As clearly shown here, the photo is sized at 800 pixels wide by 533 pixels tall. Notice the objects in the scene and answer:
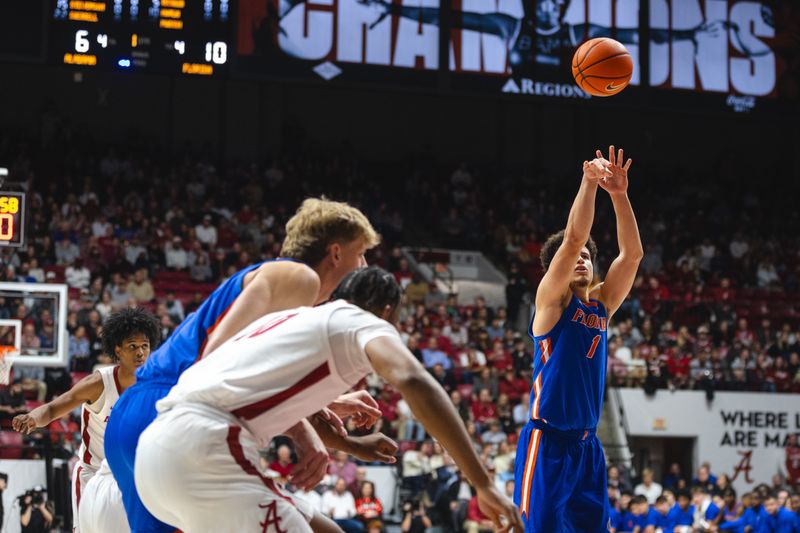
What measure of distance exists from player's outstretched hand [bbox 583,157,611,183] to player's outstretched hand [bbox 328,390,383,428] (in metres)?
2.18

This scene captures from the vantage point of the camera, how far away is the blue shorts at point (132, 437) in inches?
141

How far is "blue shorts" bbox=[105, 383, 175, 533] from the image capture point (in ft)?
11.8

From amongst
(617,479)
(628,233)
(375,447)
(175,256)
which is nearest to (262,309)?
(375,447)

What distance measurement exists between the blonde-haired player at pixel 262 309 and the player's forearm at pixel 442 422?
0.72 m

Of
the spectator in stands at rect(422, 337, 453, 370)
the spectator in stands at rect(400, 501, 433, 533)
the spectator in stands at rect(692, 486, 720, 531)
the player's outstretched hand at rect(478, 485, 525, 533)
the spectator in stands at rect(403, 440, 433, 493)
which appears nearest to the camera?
the player's outstretched hand at rect(478, 485, 525, 533)

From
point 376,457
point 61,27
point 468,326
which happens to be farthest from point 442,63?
point 376,457

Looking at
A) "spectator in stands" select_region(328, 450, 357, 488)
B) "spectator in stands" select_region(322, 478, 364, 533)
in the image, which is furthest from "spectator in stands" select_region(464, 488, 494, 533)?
"spectator in stands" select_region(328, 450, 357, 488)

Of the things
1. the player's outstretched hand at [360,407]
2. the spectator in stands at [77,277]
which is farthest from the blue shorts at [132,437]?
the spectator in stands at [77,277]

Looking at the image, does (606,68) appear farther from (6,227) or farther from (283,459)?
(283,459)

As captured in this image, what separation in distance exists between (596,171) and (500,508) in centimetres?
322

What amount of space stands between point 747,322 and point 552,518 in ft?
52.8

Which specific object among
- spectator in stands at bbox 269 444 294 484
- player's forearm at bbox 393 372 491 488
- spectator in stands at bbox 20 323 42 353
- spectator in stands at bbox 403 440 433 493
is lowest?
spectator in stands at bbox 403 440 433 493

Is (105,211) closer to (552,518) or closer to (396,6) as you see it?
(396,6)

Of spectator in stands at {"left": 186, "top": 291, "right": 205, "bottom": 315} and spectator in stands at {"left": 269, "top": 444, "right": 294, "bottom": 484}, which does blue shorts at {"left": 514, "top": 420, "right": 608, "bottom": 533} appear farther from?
spectator in stands at {"left": 186, "top": 291, "right": 205, "bottom": 315}
